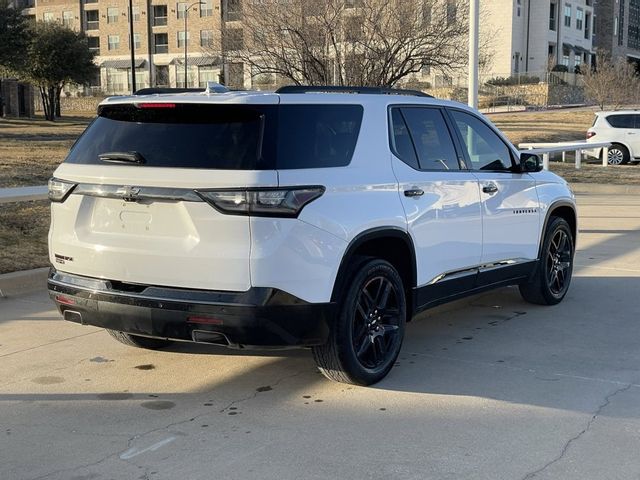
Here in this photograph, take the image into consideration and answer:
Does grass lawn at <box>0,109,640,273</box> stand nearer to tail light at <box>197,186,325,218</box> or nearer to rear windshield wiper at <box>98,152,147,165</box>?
rear windshield wiper at <box>98,152,147,165</box>

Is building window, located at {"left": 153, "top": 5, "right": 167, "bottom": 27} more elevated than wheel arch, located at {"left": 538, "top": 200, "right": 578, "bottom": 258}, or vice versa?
building window, located at {"left": 153, "top": 5, "right": 167, "bottom": 27}

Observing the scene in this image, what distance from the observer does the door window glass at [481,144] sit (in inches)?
248

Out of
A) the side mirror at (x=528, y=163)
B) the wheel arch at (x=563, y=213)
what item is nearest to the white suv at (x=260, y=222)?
the side mirror at (x=528, y=163)

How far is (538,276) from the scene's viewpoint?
7.20 metres

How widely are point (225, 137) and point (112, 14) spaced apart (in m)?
91.4

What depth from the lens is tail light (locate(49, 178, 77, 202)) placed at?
16.1 ft

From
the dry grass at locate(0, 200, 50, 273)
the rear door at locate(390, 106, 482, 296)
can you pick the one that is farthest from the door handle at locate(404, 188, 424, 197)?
the dry grass at locate(0, 200, 50, 273)

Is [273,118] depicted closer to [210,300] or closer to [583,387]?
[210,300]

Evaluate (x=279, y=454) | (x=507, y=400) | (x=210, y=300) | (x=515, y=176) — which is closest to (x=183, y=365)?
(x=210, y=300)

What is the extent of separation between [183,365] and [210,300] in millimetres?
1416

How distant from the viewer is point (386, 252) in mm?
5309

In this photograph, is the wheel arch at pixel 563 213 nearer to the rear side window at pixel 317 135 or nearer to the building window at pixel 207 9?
the rear side window at pixel 317 135

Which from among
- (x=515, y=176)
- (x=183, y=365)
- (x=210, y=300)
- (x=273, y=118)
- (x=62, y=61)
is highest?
(x=62, y=61)

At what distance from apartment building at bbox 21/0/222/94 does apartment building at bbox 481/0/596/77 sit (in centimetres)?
2934
